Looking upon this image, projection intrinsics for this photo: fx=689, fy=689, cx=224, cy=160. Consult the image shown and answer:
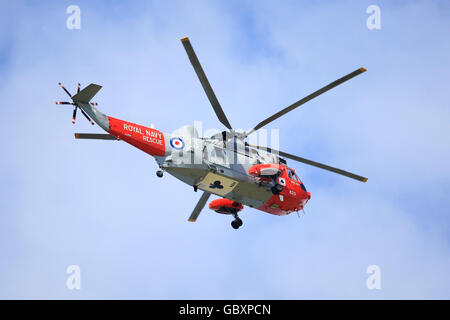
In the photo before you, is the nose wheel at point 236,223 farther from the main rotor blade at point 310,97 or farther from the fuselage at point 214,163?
the main rotor blade at point 310,97

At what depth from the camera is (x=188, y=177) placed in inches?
1202

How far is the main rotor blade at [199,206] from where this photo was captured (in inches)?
1351

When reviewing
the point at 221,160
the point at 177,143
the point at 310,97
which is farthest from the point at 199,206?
the point at 310,97

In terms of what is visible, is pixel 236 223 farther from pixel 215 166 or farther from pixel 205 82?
pixel 205 82

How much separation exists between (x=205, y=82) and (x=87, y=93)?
191 inches

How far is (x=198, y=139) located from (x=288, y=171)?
5207 mm

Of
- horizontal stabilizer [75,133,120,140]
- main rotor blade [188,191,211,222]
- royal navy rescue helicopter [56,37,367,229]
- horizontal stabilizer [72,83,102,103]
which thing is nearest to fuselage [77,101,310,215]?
royal navy rescue helicopter [56,37,367,229]

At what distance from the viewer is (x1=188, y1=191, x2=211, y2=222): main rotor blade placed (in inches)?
1351

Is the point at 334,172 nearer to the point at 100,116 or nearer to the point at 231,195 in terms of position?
the point at 231,195

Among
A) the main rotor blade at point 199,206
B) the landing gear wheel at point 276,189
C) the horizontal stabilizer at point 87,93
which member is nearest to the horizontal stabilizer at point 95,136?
the horizontal stabilizer at point 87,93

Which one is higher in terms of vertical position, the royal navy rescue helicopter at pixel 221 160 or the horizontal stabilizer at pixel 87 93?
the horizontal stabilizer at pixel 87 93

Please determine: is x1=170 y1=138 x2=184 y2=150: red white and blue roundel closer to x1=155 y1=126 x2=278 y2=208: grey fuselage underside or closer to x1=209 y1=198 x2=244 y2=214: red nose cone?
x1=155 y1=126 x2=278 y2=208: grey fuselage underside
